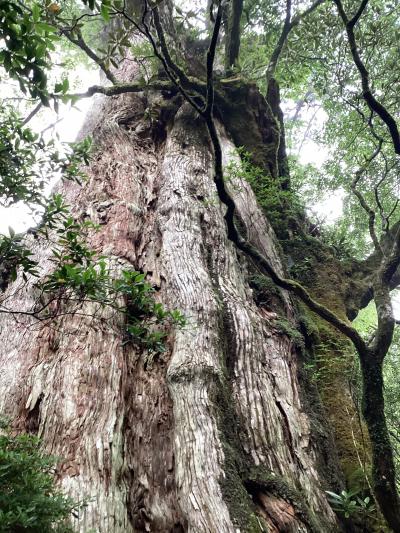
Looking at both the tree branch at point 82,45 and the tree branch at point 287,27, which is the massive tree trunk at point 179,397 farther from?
the tree branch at point 287,27

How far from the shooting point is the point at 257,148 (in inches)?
273

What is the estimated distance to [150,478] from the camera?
2.91 meters

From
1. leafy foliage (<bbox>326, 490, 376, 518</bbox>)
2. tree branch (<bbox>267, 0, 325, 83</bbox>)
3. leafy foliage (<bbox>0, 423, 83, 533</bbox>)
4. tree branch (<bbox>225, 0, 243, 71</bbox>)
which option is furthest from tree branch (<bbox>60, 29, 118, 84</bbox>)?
leafy foliage (<bbox>326, 490, 376, 518</bbox>)

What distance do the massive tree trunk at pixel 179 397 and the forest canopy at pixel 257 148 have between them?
297 mm

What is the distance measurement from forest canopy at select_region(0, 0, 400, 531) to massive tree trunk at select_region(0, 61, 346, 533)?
0.98 ft

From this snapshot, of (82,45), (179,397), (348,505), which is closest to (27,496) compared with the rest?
(179,397)

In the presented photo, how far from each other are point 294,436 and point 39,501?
2.19m

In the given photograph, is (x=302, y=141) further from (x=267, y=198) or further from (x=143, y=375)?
(x=143, y=375)

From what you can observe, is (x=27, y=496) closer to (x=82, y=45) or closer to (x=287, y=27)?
(x=82, y=45)

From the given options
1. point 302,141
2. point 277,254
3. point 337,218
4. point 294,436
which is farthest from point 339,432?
point 302,141

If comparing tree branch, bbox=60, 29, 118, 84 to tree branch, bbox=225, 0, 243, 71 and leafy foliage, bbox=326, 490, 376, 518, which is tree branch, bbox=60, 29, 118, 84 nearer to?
tree branch, bbox=225, 0, 243, 71

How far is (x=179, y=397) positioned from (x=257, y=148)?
4.77 m

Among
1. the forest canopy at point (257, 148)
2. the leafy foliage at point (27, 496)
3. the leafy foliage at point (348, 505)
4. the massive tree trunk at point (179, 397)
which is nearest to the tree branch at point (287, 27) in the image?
the forest canopy at point (257, 148)

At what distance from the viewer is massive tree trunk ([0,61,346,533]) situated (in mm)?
2666
